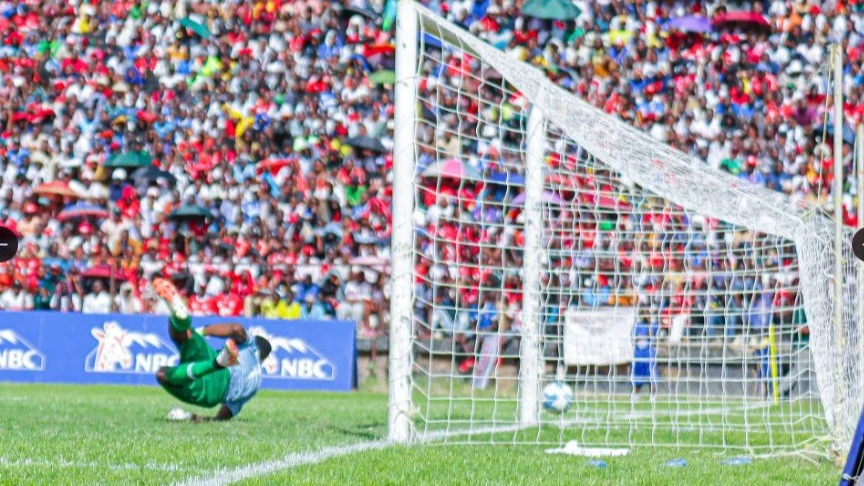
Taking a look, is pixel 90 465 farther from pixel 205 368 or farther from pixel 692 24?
pixel 692 24

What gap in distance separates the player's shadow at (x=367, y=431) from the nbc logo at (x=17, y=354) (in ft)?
36.7

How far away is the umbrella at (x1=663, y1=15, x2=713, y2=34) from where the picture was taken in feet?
88.1

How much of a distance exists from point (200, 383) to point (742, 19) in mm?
17907

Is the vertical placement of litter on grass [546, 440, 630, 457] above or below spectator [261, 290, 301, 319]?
below

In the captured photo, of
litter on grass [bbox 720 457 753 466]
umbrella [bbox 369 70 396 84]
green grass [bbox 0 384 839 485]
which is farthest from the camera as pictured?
umbrella [bbox 369 70 396 84]

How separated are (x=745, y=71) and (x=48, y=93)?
14870mm

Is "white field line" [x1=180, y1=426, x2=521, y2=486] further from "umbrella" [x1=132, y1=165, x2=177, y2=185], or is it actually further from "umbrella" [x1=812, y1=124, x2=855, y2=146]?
"umbrella" [x1=132, y1=165, x2=177, y2=185]

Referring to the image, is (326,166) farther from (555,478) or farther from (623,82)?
(555,478)

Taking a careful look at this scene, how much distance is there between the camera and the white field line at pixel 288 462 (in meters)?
7.02

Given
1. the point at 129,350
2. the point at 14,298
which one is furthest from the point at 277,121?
the point at 129,350

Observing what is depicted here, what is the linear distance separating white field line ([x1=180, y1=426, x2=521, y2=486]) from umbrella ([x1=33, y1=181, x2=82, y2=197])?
1657 centimetres

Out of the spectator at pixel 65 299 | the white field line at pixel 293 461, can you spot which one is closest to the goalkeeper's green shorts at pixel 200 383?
the white field line at pixel 293 461

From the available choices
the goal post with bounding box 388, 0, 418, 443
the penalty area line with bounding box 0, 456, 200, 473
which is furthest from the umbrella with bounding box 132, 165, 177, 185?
the penalty area line with bounding box 0, 456, 200, 473

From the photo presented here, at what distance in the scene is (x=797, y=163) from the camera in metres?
24.0
